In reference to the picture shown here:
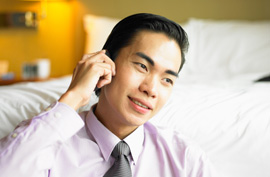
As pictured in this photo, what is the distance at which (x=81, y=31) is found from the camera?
3.72 metres

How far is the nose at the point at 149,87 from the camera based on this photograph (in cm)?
107

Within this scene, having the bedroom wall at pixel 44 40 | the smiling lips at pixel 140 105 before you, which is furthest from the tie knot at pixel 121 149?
the bedroom wall at pixel 44 40

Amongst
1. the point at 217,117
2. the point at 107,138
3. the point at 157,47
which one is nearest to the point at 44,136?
the point at 107,138

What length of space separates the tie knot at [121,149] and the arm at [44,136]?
19 cm

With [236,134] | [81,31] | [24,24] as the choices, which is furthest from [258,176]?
[24,24]

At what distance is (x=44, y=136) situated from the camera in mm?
923

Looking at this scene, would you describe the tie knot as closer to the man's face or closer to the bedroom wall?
the man's face

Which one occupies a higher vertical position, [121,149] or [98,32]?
[121,149]

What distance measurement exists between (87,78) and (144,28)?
278mm

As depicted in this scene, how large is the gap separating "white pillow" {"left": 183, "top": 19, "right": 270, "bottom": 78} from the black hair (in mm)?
1655

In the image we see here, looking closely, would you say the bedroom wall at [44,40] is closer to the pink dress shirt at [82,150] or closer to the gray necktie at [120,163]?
the pink dress shirt at [82,150]

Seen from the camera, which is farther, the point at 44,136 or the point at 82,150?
the point at 82,150

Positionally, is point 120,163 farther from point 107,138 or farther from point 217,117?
point 217,117

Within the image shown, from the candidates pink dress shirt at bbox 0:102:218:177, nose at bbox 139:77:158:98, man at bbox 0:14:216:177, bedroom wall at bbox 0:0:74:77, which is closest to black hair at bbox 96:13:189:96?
man at bbox 0:14:216:177
